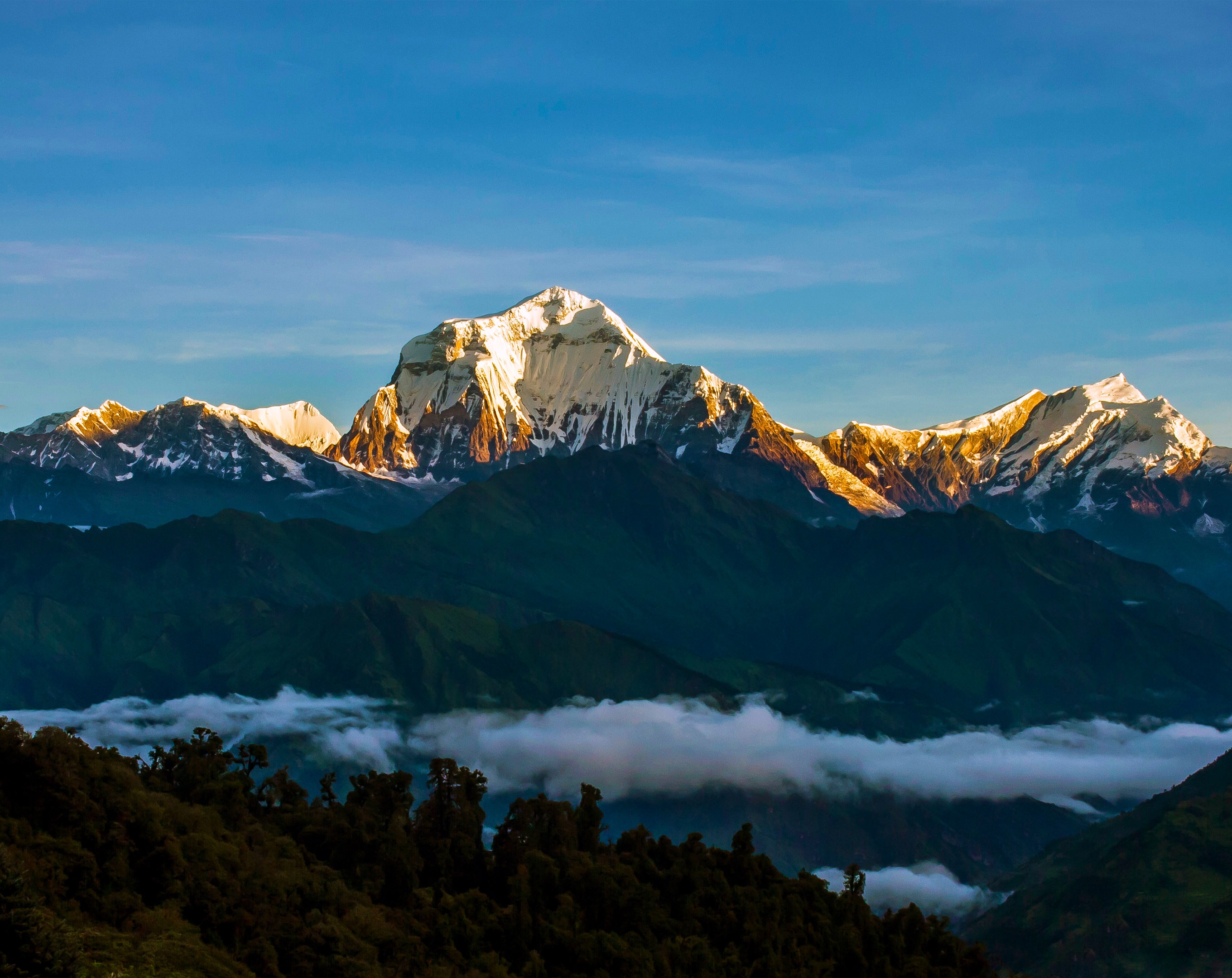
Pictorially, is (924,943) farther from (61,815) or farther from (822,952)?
(61,815)

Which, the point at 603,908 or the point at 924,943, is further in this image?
the point at 924,943

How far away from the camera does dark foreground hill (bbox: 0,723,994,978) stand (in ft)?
426

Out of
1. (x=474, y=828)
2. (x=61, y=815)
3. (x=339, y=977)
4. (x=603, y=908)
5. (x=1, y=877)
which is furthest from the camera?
(x=474, y=828)

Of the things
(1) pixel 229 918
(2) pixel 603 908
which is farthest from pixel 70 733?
(2) pixel 603 908

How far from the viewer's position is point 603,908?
547 ft

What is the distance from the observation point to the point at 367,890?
16062 cm

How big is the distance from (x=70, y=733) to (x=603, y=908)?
57135 millimetres

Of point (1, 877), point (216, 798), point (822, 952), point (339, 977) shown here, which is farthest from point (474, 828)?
point (1, 877)

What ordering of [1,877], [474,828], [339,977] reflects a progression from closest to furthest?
[1,877], [339,977], [474,828]

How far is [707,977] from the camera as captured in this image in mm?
151875

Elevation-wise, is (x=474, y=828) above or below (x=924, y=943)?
above

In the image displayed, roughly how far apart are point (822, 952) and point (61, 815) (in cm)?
8089

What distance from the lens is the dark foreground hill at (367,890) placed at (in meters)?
130

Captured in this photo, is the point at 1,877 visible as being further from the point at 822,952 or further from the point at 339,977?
the point at 822,952
